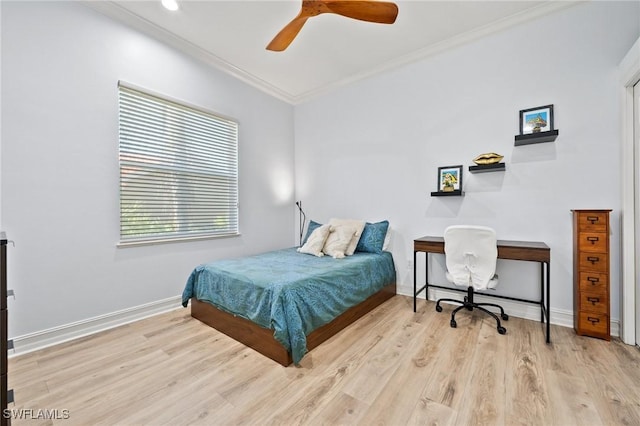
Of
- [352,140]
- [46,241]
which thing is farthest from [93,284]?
[352,140]

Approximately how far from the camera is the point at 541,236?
8.39ft

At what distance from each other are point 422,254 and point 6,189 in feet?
12.9

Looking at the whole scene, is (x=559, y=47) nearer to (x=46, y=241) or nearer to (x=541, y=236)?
(x=541, y=236)

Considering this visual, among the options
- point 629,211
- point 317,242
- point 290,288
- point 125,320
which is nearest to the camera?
point 290,288

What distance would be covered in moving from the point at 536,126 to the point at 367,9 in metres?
1.96

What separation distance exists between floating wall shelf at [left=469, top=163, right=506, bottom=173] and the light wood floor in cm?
155

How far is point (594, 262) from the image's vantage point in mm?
2156

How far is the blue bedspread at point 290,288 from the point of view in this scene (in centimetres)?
187

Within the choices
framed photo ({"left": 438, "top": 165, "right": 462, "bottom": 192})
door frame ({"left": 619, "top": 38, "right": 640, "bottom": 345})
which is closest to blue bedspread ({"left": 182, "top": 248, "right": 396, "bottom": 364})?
framed photo ({"left": 438, "top": 165, "right": 462, "bottom": 192})

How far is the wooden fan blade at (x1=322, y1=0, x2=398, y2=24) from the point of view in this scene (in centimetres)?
188

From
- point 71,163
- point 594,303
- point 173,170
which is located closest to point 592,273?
point 594,303

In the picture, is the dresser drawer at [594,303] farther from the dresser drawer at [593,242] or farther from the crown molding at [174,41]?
the crown molding at [174,41]

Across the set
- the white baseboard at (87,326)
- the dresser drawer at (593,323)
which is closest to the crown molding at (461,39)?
the dresser drawer at (593,323)

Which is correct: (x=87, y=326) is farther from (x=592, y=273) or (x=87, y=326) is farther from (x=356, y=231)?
(x=592, y=273)
